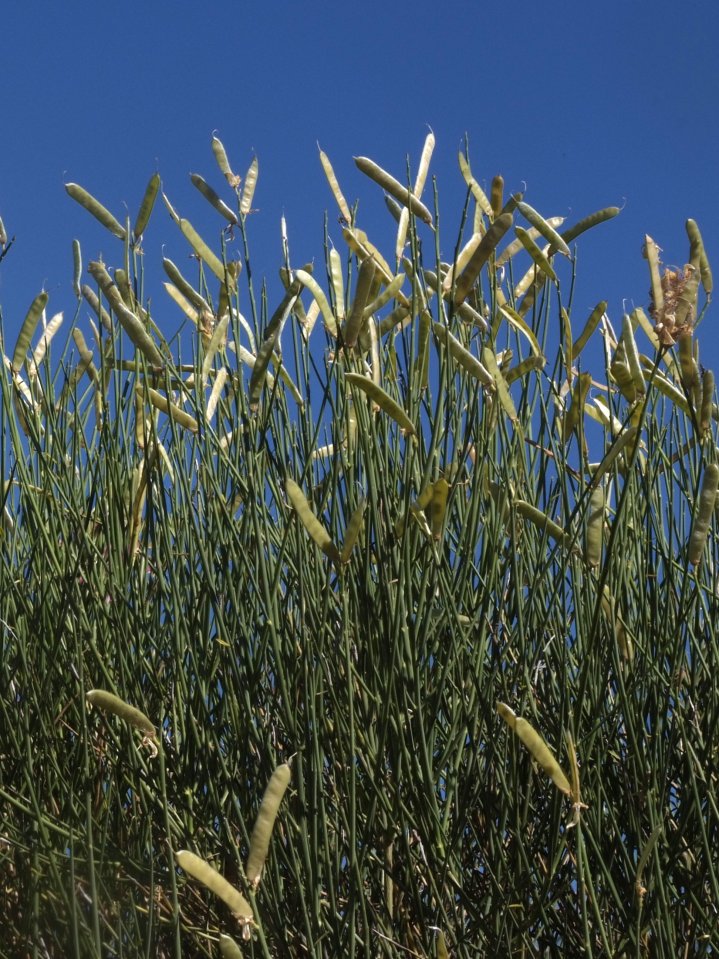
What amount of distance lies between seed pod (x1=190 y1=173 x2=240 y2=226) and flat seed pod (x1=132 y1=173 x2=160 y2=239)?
11 centimetres

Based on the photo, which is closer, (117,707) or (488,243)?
(117,707)

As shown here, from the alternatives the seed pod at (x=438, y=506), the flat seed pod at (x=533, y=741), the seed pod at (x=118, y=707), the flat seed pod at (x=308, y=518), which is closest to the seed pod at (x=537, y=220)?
the seed pod at (x=438, y=506)

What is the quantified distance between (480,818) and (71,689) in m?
0.55

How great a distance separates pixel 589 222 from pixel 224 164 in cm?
47

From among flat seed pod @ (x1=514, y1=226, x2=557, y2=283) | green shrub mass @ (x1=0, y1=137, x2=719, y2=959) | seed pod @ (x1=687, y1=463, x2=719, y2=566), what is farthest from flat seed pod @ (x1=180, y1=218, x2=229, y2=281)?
seed pod @ (x1=687, y1=463, x2=719, y2=566)

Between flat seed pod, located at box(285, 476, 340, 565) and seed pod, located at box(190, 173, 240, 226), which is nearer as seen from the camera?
flat seed pod, located at box(285, 476, 340, 565)

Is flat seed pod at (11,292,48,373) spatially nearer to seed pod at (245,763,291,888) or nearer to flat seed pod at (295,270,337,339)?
flat seed pod at (295,270,337,339)

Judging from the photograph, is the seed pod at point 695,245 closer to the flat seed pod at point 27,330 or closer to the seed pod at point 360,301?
the seed pod at point 360,301

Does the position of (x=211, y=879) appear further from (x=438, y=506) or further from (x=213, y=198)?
(x=213, y=198)

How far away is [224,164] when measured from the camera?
1.43 m

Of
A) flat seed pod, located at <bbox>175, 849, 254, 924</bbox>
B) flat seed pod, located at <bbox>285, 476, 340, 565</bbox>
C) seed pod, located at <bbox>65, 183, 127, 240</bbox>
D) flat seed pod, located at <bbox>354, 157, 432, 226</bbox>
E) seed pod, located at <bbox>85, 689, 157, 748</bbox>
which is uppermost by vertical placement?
flat seed pod, located at <bbox>354, 157, 432, 226</bbox>

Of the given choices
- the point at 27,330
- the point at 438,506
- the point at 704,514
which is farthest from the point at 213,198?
the point at 704,514

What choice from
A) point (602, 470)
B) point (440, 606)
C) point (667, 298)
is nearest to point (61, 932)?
point (440, 606)

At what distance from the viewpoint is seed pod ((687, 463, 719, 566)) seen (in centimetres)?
113
